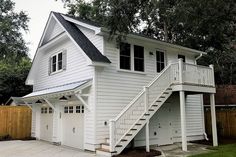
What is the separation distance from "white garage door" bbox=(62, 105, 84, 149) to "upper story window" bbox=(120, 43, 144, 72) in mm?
3125

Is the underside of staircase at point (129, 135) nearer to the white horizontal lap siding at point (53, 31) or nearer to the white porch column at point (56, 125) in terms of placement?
the white porch column at point (56, 125)

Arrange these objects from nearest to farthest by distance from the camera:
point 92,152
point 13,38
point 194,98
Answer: point 92,152
point 194,98
point 13,38

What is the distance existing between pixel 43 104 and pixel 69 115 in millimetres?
3785

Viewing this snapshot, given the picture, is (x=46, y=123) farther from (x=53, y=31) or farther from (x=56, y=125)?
(x=53, y=31)

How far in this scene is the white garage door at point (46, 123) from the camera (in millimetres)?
15920

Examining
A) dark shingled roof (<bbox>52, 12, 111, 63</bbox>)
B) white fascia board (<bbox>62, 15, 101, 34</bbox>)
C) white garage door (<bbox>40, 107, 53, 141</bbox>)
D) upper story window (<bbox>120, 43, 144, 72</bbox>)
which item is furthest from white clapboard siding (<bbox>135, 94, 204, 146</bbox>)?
white garage door (<bbox>40, 107, 53, 141</bbox>)

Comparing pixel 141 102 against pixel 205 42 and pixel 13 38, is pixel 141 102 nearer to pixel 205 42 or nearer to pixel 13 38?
pixel 13 38

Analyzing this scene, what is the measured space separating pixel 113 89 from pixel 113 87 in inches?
3.8

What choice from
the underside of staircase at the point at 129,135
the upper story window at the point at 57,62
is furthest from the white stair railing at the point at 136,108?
the upper story window at the point at 57,62

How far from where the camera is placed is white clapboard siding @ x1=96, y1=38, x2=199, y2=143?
→ 1202 cm

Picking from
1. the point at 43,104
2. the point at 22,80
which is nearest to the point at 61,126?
the point at 43,104

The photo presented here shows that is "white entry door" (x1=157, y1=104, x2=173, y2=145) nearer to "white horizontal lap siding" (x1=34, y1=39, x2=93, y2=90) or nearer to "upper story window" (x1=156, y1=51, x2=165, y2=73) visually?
"upper story window" (x1=156, y1=51, x2=165, y2=73)

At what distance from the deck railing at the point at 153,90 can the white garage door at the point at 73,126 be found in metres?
2.62

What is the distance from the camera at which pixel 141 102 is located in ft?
38.9
